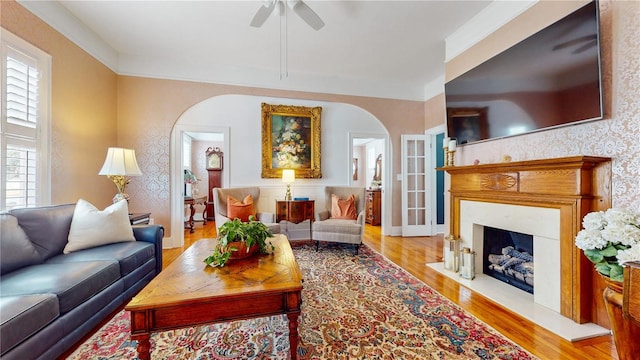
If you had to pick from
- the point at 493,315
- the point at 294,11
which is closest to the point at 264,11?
the point at 294,11

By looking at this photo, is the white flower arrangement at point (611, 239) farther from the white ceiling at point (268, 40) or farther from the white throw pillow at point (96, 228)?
the white throw pillow at point (96, 228)

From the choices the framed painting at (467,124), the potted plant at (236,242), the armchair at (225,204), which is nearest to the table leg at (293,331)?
the potted plant at (236,242)

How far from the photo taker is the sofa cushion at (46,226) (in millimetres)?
1867

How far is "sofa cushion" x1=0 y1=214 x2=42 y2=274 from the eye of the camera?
1611mm

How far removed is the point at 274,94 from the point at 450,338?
13.1 ft

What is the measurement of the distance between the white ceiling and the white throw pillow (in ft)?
6.60

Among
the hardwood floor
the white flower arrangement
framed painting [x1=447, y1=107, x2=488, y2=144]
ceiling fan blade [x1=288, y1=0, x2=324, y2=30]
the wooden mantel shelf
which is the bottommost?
the hardwood floor

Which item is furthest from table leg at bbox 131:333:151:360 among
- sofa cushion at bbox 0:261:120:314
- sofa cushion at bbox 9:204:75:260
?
sofa cushion at bbox 9:204:75:260

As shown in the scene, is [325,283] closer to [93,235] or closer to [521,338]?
[521,338]

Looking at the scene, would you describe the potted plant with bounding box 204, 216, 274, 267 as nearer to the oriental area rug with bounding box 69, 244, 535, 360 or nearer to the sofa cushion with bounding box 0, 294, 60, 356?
the oriental area rug with bounding box 69, 244, 535, 360

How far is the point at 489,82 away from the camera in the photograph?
100 inches

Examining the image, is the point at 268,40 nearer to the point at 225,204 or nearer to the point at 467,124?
the point at 225,204

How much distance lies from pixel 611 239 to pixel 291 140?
3771 mm

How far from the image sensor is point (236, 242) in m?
1.78
